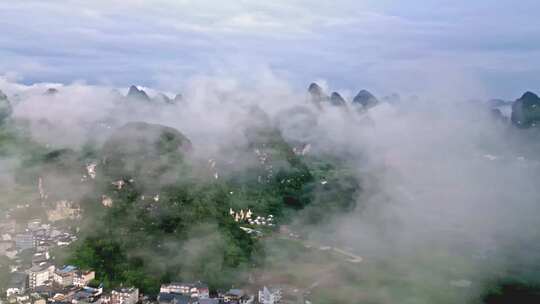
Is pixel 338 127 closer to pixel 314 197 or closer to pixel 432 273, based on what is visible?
pixel 314 197

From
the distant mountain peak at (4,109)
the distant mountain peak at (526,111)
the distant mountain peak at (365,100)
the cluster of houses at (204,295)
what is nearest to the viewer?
the cluster of houses at (204,295)

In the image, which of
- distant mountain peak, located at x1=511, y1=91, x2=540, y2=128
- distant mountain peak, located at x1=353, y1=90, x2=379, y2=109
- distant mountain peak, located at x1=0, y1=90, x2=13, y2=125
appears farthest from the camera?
distant mountain peak, located at x1=353, y1=90, x2=379, y2=109

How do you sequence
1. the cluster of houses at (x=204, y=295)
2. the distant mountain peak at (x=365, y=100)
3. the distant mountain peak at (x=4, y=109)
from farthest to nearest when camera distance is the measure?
the distant mountain peak at (x=365, y=100), the distant mountain peak at (x=4, y=109), the cluster of houses at (x=204, y=295)

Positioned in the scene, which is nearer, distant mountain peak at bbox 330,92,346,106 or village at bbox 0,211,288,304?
village at bbox 0,211,288,304

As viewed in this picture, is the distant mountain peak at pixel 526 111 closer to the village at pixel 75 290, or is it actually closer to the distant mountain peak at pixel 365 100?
the distant mountain peak at pixel 365 100

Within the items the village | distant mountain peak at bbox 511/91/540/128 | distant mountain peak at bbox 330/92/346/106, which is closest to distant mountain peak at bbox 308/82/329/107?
distant mountain peak at bbox 330/92/346/106

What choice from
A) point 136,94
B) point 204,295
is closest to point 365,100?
point 136,94

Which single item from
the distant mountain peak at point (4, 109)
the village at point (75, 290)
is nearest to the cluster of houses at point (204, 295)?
the village at point (75, 290)

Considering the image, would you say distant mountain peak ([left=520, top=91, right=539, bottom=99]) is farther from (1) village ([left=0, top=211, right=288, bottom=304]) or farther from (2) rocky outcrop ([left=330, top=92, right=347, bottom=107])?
(1) village ([left=0, top=211, right=288, bottom=304])

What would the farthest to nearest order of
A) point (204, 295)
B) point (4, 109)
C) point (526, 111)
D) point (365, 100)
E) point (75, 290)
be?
point (365, 100) → point (526, 111) → point (4, 109) → point (75, 290) → point (204, 295)

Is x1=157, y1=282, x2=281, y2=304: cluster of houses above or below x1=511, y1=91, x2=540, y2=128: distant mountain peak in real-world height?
below

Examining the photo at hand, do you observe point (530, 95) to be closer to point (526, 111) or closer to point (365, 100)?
point (526, 111)
